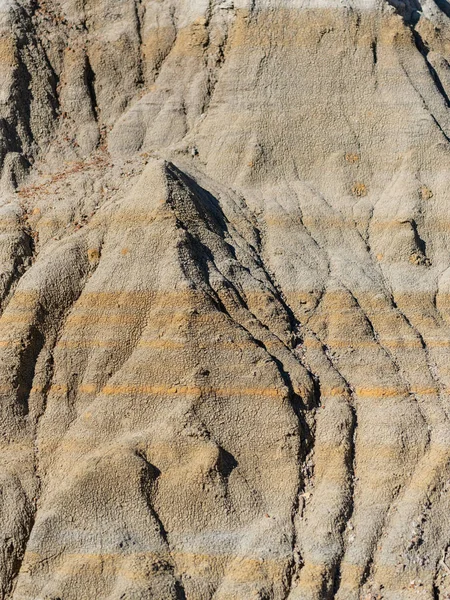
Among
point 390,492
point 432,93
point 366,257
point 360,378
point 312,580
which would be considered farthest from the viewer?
point 432,93

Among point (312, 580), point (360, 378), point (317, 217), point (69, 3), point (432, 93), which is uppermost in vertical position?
Result: point (69, 3)

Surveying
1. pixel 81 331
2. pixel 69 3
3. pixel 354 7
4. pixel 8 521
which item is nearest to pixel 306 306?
pixel 81 331

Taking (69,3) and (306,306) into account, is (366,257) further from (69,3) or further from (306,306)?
(69,3)

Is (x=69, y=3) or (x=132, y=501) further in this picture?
(x=69, y=3)

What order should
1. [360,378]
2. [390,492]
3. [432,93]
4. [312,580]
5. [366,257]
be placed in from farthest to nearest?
1. [432,93]
2. [366,257]
3. [360,378]
4. [390,492]
5. [312,580]

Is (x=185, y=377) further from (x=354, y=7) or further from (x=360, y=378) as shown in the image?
(x=354, y=7)

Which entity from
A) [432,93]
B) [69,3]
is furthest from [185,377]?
[69,3]

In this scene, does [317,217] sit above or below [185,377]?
above
